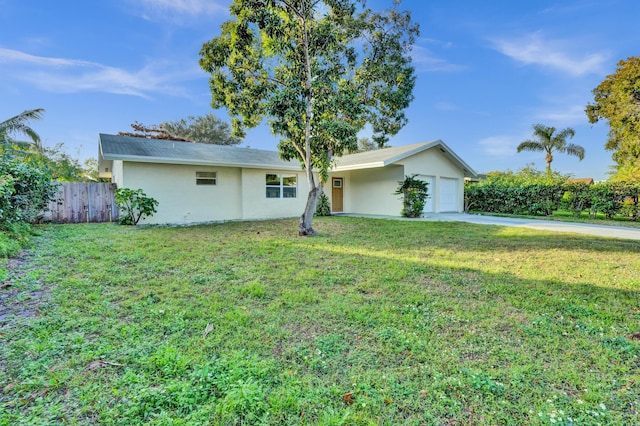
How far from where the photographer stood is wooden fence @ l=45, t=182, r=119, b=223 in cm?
1048

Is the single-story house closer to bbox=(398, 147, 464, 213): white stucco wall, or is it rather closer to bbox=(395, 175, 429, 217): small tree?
bbox=(398, 147, 464, 213): white stucco wall

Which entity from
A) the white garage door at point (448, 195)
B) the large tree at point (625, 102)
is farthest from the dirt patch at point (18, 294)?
the large tree at point (625, 102)

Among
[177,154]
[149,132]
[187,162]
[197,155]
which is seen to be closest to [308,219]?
[187,162]

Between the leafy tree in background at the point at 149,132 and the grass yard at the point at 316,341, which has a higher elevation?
the leafy tree in background at the point at 149,132

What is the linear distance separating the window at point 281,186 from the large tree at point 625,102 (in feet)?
60.7

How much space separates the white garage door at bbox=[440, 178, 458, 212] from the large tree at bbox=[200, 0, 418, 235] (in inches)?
319

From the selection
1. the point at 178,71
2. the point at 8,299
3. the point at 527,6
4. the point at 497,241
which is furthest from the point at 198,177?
the point at 527,6

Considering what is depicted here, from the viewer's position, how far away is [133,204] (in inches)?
409

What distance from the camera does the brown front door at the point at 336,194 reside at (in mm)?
16812

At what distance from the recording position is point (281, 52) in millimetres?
8461

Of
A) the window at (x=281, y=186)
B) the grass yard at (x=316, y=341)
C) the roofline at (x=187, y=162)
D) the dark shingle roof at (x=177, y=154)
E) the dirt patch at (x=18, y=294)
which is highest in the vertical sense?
the dark shingle roof at (x=177, y=154)

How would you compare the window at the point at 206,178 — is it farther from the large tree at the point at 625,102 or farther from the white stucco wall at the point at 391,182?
the large tree at the point at 625,102

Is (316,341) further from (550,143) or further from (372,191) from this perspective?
(550,143)

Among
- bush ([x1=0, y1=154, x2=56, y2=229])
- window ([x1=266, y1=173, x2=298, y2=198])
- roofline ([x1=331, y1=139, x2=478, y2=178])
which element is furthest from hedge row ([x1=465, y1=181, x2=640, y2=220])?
bush ([x1=0, y1=154, x2=56, y2=229])
